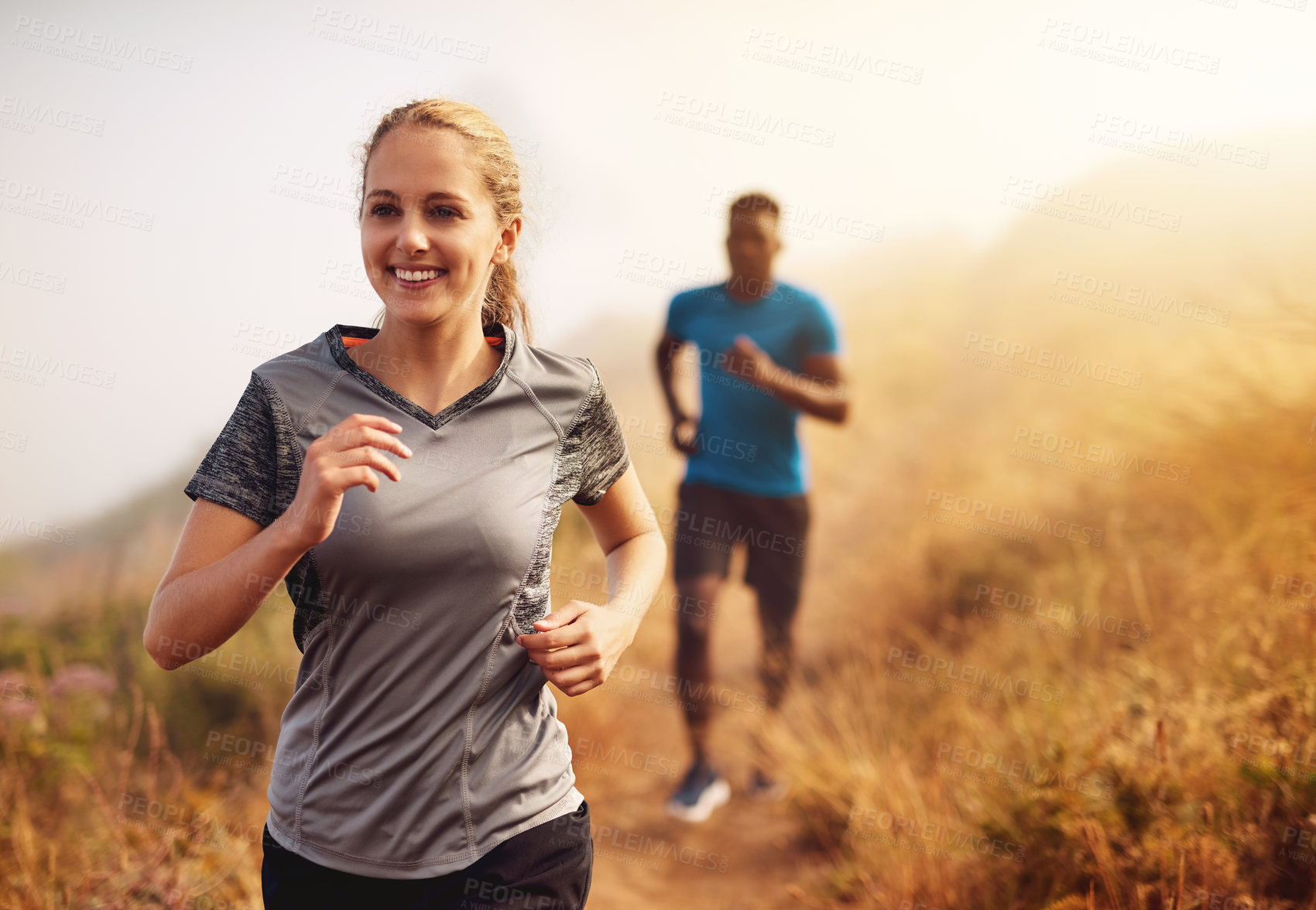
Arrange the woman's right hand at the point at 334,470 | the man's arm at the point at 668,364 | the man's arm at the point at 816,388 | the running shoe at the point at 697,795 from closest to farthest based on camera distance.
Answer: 1. the woman's right hand at the point at 334,470
2. the man's arm at the point at 816,388
3. the man's arm at the point at 668,364
4. the running shoe at the point at 697,795

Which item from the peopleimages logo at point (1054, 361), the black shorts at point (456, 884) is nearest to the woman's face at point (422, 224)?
the black shorts at point (456, 884)

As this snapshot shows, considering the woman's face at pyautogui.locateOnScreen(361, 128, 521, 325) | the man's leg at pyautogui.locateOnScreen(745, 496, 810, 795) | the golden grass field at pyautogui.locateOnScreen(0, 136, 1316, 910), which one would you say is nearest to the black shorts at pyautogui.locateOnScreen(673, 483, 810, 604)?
the man's leg at pyautogui.locateOnScreen(745, 496, 810, 795)

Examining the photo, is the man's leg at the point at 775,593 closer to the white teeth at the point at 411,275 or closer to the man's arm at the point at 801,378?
the man's arm at the point at 801,378

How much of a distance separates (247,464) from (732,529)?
3.12 meters

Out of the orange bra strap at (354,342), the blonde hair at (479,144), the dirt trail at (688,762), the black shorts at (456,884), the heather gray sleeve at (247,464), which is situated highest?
the blonde hair at (479,144)

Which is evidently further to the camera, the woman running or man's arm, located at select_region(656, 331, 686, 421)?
man's arm, located at select_region(656, 331, 686, 421)

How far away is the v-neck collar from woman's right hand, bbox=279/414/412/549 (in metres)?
0.20

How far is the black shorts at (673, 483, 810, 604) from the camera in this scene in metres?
4.21

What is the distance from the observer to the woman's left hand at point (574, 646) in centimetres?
138

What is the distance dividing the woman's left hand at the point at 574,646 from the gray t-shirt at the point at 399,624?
0.20ft

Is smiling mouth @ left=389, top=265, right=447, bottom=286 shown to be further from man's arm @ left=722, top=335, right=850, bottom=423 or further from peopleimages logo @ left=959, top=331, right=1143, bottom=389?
peopleimages logo @ left=959, top=331, right=1143, bottom=389

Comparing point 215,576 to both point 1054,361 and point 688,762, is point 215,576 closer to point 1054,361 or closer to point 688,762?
point 688,762

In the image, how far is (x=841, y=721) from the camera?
4.68 meters

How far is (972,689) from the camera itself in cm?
496
